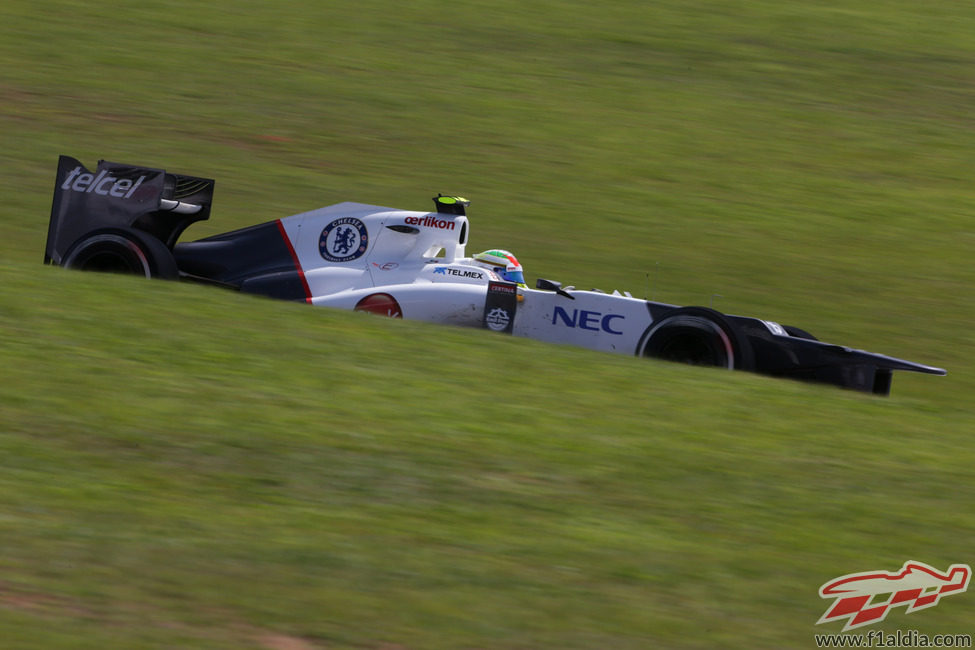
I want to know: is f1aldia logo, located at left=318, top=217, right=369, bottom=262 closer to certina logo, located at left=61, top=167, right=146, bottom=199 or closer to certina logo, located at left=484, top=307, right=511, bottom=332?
certina logo, located at left=484, top=307, right=511, bottom=332

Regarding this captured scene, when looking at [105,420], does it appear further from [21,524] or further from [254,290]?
[254,290]

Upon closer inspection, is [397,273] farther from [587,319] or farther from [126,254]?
[126,254]

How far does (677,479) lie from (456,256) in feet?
13.1

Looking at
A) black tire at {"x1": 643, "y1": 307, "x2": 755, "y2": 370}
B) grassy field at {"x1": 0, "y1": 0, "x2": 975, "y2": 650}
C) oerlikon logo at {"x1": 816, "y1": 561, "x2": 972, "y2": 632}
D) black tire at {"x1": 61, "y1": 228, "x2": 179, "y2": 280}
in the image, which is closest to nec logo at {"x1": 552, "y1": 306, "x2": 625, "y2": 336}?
black tire at {"x1": 643, "y1": 307, "x2": 755, "y2": 370}

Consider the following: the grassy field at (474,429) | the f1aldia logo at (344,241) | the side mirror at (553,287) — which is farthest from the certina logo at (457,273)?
the grassy field at (474,429)

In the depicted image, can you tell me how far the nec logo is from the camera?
8898mm

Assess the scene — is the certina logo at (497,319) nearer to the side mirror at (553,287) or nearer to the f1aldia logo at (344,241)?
the side mirror at (553,287)

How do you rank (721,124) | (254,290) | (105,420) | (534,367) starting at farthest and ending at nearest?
(721,124) < (254,290) < (534,367) < (105,420)

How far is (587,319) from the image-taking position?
8.97 m

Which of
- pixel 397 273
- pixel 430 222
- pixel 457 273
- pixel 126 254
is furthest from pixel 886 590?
pixel 126 254

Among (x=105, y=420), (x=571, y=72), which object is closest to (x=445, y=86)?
(x=571, y=72)

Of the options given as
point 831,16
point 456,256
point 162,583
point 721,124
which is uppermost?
point 831,16

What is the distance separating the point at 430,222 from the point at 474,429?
132 inches

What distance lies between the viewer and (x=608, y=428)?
6.74m
